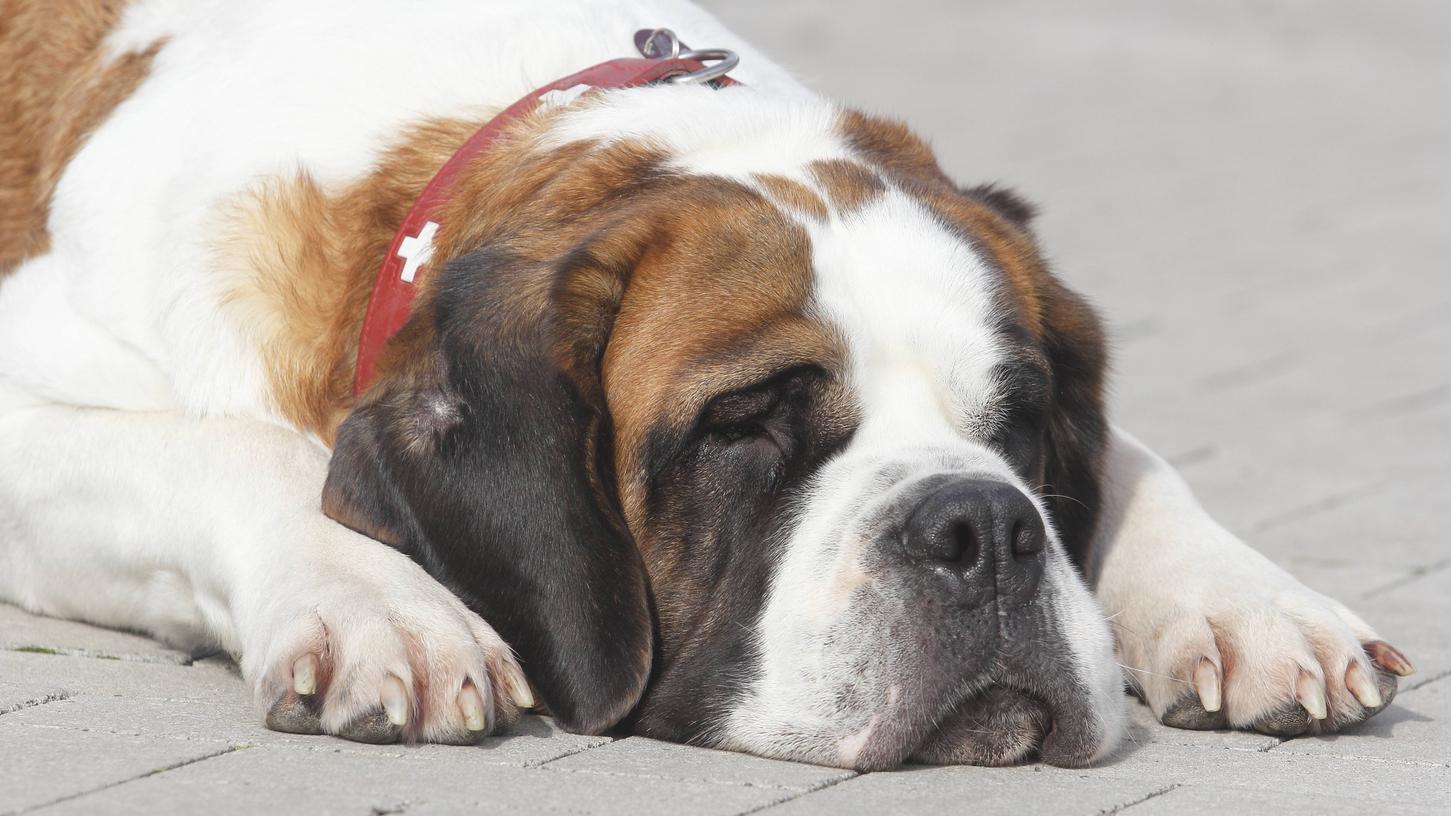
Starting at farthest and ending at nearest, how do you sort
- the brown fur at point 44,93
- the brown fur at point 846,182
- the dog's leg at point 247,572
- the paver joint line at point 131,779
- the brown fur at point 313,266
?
1. the brown fur at point 44,93
2. the brown fur at point 313,266
3. the brown fur at point 846,182
4. the dog's leg at point 247,572
5. the paver joint line at point 131,779

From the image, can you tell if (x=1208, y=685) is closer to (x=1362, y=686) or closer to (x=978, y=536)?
(x=1362, y=686)

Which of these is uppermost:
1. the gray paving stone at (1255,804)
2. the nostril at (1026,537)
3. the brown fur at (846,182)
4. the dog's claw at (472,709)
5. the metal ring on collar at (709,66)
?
the metal ring on collar at (709,66)

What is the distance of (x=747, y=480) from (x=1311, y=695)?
906 millimetres

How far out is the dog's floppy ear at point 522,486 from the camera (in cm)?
288

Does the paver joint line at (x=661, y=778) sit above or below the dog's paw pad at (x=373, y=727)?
below

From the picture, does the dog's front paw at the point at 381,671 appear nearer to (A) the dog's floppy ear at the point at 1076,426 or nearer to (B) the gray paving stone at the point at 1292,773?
(B) the gray paving stone at the point at 1292,773

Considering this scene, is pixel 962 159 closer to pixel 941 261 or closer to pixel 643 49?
pixel 643 49

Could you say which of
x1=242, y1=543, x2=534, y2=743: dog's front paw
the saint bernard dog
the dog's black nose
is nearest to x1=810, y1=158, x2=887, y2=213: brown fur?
the saint bernard dog

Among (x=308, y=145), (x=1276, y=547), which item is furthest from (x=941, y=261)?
(x=1276, y=547)

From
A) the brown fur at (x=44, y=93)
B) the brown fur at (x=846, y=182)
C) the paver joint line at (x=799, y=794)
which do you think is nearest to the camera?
the paver joint line at (x=799, y=794)

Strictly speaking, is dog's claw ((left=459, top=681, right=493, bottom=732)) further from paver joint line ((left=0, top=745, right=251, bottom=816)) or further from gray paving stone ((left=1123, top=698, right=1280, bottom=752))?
gray paving stone ((left=1123, top=698, right=1280, bottom=752))

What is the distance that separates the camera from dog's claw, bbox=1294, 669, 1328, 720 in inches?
118

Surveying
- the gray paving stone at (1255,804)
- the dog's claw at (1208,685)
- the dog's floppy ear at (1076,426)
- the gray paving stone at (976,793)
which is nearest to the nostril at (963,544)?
the gray paving stone at (976,793)

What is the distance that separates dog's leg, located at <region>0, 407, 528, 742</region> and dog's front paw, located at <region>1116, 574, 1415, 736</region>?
104cm
